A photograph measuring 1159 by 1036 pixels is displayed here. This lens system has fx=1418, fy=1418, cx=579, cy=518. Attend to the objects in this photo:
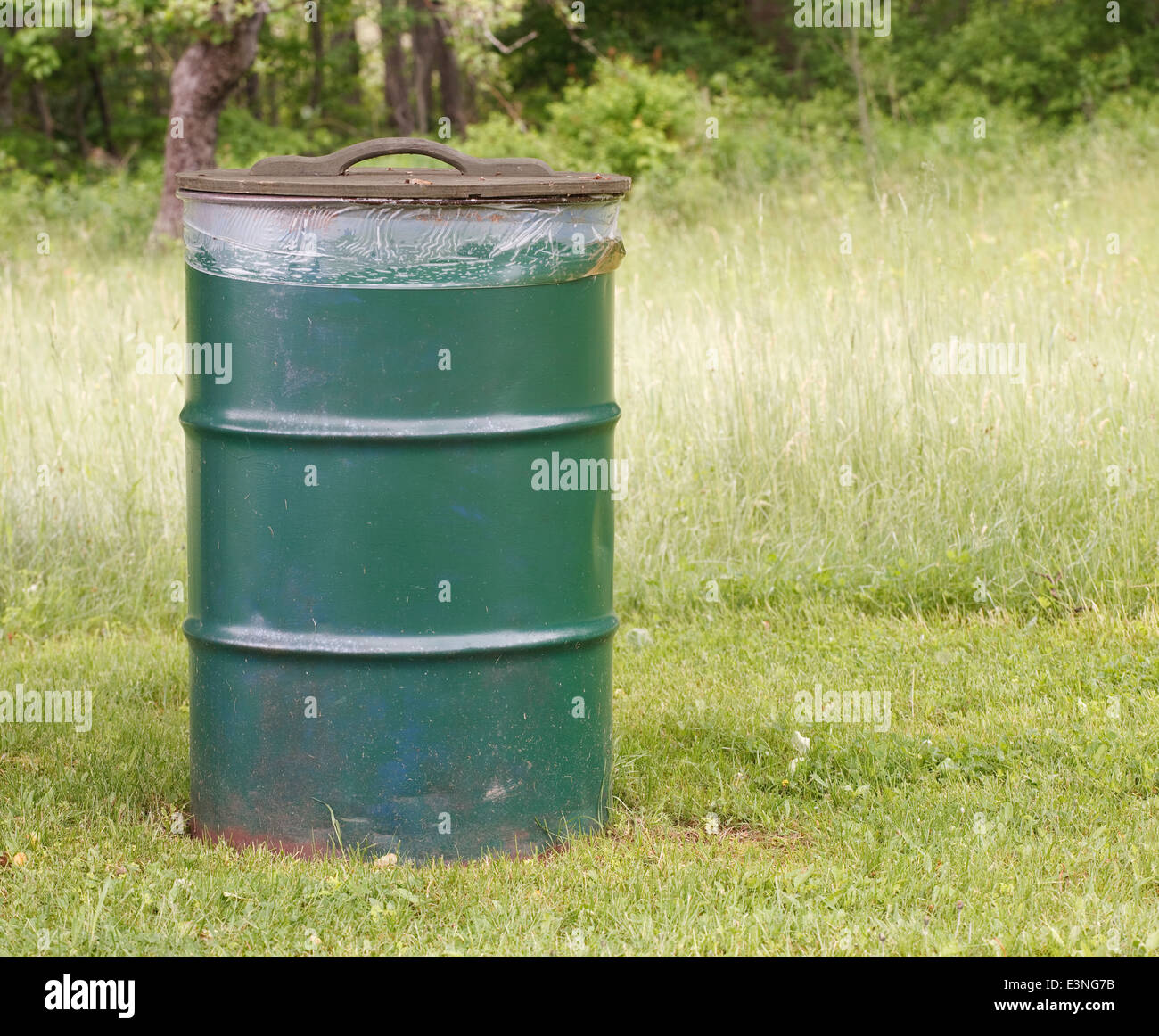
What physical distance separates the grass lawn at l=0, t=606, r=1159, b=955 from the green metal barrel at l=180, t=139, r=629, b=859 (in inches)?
8.2

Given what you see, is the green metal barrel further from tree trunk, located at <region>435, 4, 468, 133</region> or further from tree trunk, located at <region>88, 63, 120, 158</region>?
tree trunk, located at <region>88, 63, 120, 158</region>

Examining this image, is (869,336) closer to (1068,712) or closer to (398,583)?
(1068,712)

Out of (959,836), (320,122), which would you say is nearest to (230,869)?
(959,836)

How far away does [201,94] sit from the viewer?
13.0 meters

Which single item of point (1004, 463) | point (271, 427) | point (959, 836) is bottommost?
point (959, 836)

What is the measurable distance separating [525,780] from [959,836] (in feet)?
3.49

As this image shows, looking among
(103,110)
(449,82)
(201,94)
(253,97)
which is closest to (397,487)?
(201,94)

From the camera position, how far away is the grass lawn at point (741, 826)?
2.95m

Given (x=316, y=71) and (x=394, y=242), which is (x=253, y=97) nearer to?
(x=316, y=71)

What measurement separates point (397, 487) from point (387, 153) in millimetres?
758

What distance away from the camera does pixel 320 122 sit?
2242 centimetres

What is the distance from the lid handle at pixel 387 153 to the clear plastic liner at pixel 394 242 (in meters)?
0.13

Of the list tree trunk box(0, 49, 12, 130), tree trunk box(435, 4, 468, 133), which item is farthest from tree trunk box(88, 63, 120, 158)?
tree trunk box(435, 4, 468, 133)

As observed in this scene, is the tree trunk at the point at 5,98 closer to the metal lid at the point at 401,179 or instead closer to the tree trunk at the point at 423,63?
the tree trunk at the point at 423,63
